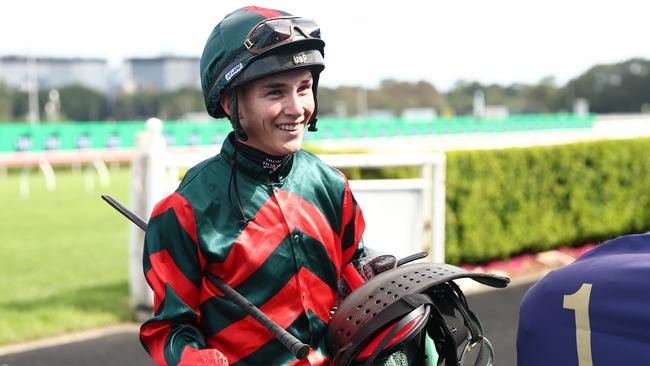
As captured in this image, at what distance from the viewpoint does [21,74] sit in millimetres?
36938

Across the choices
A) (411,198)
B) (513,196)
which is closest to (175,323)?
(411,198)

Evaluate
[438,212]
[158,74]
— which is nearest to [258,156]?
[438,212]

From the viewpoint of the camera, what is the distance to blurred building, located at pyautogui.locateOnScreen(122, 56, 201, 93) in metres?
37.8

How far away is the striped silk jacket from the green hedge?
5.31 metres

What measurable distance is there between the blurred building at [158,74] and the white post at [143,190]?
1261 inches

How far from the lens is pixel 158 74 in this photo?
3909 cm

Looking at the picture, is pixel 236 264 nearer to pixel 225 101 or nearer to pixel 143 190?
pixel 225 101

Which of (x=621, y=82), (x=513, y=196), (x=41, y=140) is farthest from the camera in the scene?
(x=621, y=82)

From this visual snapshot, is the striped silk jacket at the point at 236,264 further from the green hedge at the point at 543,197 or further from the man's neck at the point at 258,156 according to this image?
the green hedge at the point at 543,197

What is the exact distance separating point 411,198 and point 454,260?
5.04 ft

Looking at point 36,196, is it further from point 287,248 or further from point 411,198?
point 287,248

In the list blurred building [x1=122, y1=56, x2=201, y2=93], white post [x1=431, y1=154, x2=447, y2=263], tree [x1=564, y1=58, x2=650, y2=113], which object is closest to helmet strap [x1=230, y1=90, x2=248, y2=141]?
white post [x1=431, y1=154, x2=447, y2=263]

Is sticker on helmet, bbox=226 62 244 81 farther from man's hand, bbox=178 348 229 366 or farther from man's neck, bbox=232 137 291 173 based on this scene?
man's hand, bbox=178 348 229 366

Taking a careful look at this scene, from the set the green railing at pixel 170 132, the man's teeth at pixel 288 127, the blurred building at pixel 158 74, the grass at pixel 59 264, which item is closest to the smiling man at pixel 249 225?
the man's teeth at pixel 288 127
